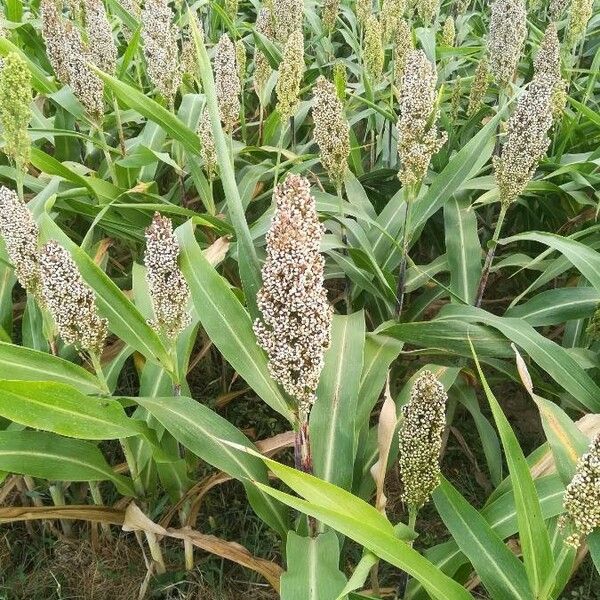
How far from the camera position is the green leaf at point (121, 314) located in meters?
1.87

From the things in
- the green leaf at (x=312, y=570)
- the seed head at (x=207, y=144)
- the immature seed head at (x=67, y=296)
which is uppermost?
the seed head at (x=207, y=144)

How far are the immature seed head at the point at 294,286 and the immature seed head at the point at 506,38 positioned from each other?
214 centimetres

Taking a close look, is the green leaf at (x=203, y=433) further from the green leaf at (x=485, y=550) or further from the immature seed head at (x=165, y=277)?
the green leaf at (x=485, y=550)

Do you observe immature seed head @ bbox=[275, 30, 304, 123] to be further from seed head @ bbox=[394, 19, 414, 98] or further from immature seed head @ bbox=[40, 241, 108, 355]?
immature seed head @ bbox=[40, 241, 108, 355]

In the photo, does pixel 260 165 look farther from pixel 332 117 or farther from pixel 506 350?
pixel 506 350

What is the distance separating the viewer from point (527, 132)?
6.91ft

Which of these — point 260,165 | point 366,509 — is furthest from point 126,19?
point 366,509

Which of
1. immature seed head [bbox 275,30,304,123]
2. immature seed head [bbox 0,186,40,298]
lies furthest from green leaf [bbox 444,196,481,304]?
immature seed head [bbox 0,186,40,298]

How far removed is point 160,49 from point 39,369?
5.29 feet

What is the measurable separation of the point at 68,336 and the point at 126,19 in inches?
127

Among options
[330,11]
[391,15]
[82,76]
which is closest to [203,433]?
[82,76]

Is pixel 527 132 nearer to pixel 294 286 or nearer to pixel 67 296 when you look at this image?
pixel 294 286

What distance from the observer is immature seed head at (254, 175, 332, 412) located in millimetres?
1253

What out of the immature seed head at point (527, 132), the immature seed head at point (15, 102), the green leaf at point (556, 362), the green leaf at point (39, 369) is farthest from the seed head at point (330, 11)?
the green leaf at point (39, 369)
